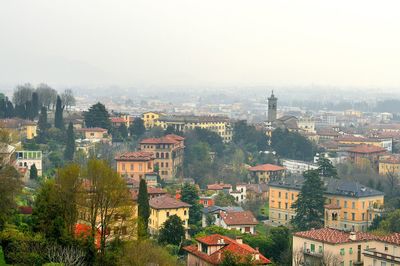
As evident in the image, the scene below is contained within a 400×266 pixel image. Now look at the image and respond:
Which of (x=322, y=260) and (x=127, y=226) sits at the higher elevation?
(x=127, y=226)

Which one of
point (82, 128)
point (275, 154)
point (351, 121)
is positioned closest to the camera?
point (82, 128)

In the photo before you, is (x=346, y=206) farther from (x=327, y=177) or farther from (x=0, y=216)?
(x=0, y=216)

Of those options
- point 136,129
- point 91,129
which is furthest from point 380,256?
point 136,129

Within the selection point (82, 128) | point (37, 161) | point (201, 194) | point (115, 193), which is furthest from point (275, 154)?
point (115, 193)

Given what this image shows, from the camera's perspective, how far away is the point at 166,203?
33.7 meters

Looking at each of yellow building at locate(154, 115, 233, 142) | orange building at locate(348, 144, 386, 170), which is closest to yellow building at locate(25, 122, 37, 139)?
yellow building at locate(154, 115, 233, 142)

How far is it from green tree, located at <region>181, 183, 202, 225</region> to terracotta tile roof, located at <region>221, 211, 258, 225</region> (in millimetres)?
1156

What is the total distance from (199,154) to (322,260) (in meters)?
27.6

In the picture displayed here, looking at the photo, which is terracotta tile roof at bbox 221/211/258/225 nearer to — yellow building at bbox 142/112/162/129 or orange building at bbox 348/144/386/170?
orange building at bbox 348/144/386/170

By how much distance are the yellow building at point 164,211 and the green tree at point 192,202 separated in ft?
3.27

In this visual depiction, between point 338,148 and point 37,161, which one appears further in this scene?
point 338,148

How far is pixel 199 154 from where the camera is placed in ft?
177

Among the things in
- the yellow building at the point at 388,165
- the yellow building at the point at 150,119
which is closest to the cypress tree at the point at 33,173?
the yellow building at the point at 388,165

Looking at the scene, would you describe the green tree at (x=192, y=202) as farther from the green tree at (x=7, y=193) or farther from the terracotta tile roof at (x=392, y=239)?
the green tree at (x=7, y=193)
